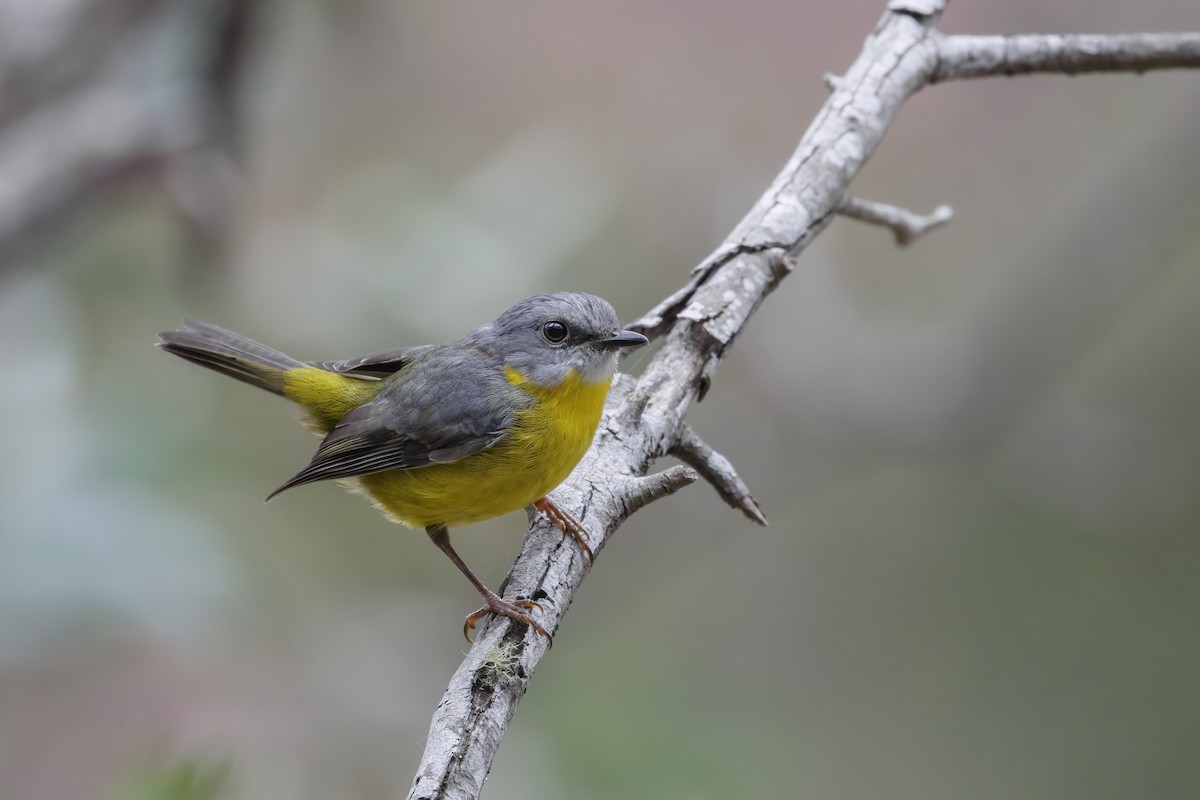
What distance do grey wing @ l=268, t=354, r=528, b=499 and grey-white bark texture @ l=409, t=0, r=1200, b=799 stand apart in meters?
0.33

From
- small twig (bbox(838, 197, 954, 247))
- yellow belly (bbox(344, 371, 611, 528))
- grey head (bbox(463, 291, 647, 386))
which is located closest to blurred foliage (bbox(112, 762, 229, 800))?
yellow belly (bbox(344, 371, 611, 528))

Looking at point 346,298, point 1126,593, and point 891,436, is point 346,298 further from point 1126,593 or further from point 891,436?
point 1126,593

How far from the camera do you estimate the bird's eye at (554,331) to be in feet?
11.2

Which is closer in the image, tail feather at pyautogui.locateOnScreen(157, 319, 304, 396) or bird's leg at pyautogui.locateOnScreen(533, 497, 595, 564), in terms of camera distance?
bird's leg at pyautogui.locateOnScreen(533, 497, 595, 564)

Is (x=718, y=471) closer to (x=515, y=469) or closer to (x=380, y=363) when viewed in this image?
(x=515, y=469)

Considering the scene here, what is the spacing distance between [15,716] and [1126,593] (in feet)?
18.3

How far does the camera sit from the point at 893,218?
3.91 m

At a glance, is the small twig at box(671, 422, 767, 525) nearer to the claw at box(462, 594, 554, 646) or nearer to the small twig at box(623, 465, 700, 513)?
the small twig at box(623, 465, 700, 513)

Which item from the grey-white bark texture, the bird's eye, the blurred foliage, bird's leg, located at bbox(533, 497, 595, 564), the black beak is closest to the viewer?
the blurred foliage

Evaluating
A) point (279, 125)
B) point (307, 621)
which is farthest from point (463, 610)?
point (279, 125)

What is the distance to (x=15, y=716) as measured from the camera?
4246 mm

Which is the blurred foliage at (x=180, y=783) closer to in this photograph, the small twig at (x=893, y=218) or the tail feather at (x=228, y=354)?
the tail feather at (x=228, y=354)

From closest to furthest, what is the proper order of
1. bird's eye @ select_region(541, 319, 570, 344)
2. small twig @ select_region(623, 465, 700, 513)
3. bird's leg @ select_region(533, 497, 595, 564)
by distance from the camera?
small twig @ select_region(623, 465, 700, 513)
bird's leg @ select_region(533, 497, 595, 564)
bird's eye @ select_region(541, 319, 570, 344)

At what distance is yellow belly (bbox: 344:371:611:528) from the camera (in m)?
3.12
